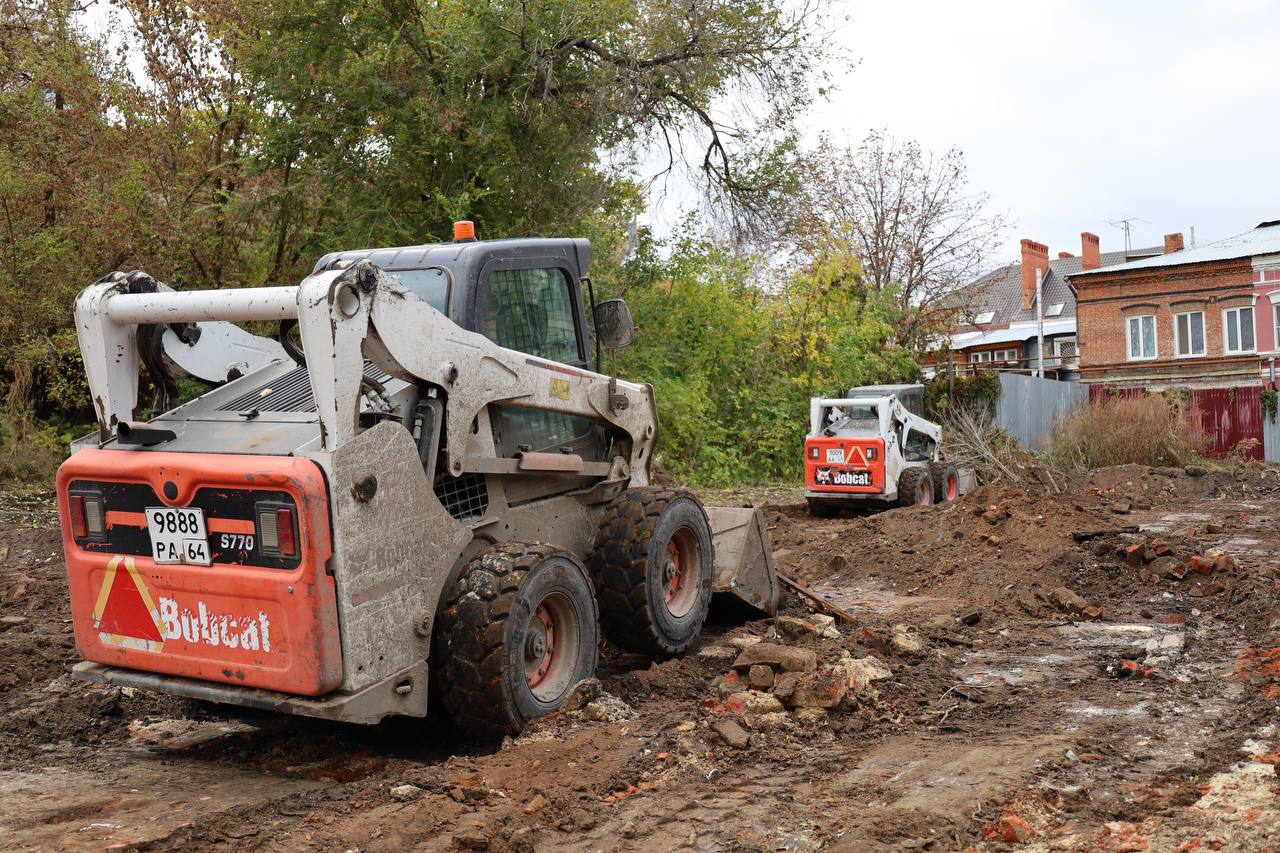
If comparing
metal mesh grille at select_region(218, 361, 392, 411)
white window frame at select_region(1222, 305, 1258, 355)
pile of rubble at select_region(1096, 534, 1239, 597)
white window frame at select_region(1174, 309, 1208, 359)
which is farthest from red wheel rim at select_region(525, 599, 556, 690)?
white window frame at select_region(1174, 309, 1208, 359)

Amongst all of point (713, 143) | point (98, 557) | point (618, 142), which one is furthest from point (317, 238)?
point (98, 557)

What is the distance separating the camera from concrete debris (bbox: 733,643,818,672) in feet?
20.1

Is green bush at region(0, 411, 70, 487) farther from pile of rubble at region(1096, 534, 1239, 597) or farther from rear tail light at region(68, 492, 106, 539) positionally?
pile of rubble at region(1096, 534, 1239, 597)

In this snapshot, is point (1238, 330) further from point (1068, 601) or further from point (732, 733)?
point (732, 733)

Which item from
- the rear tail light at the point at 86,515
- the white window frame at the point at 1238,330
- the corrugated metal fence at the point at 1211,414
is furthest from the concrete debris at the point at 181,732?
the white window frame at the point at 1238,330

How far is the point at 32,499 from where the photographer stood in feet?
45.5

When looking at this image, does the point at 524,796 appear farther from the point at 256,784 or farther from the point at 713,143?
the point at 713,143

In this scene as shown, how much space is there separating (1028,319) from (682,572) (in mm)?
54795

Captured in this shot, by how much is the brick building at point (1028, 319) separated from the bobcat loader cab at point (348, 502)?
36525 mm

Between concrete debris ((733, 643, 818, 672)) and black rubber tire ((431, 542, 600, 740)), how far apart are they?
126cm

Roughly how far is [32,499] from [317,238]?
5.03 m

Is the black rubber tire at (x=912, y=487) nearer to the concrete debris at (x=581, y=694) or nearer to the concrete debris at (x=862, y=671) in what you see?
the concrete debris at (x=862, y=671)

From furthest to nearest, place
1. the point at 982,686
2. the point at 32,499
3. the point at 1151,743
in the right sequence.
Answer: the point at 32,499
the point at 982,686
the point at 1151,743

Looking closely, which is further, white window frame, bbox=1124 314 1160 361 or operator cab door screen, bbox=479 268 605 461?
white window frame, bbox=1124 314 1160 361
